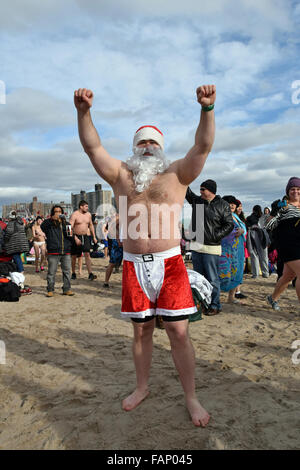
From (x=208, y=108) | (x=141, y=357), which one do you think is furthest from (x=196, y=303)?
(x=208, y=108)

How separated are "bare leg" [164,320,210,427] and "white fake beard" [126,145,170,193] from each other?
1.06 metres

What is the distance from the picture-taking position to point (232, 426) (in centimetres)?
222

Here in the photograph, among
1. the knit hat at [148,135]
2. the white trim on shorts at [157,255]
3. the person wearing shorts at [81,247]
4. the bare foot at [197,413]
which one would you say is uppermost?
the knit hat at [148,135]

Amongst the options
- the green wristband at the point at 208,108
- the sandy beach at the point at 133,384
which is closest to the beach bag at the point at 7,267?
the sandy beach at the point at 133,384

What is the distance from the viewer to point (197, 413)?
229 centimetres

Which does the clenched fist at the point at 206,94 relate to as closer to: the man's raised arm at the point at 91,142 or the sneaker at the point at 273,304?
the man's raised arm at the point at 91,142

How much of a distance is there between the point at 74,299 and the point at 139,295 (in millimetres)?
4532

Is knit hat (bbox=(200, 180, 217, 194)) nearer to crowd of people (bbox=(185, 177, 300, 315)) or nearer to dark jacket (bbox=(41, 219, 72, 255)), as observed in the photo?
crowd of people (bbox=(185, 177, 300, 315))

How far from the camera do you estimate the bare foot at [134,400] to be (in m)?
2.47

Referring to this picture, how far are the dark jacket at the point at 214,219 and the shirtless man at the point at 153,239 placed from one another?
Answer: 261 centimetres

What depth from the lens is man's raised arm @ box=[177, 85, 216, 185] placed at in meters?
2.04

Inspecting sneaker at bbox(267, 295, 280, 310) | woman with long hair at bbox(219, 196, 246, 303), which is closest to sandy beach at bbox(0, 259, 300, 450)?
sneaker at bbox(267, 295, 280, 310)

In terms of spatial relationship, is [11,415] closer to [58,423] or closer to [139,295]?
[58,423]

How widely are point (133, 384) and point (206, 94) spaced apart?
252 centimetres
